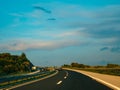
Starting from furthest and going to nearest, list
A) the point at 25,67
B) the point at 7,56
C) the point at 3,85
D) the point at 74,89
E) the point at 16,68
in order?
1. the point at 7,56
2. the point at 25,67
3. the point at 16,68
4. the point at 3,85
5. the point at 74,89

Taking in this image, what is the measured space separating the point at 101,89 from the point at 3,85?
23.5ft

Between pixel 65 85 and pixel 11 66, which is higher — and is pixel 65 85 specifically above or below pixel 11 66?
below

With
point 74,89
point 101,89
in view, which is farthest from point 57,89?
point 101,89

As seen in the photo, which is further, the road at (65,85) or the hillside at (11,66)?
the hillside at (11,66)

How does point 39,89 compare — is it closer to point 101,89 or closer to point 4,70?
point 101,89

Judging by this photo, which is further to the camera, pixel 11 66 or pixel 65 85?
pixel 11 66

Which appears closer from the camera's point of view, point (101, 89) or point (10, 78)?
point (101, 89)

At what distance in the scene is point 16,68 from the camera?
70.7 metres

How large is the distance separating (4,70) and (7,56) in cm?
2451

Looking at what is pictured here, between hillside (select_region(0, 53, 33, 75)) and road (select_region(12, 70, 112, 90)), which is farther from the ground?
hillside (select_region(0, 53, 33, 75))

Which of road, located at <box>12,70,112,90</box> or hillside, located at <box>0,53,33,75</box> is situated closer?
road, located at <box>12,70,112,90</box>

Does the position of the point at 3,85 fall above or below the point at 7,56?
below

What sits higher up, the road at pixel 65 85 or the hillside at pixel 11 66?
the hillside at pixel 11 66

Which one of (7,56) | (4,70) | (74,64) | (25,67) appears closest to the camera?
(4,70)
